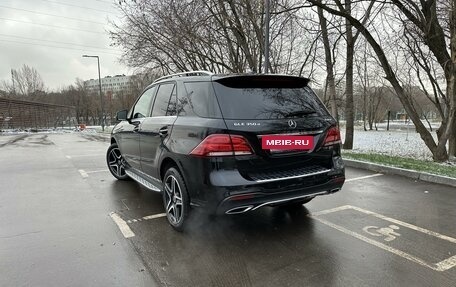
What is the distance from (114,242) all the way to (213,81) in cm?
213

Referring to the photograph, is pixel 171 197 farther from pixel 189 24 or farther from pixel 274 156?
pixel 189 24

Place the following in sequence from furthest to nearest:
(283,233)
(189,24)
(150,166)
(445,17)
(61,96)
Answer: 1. (61,96)
2. (189,24)
3. (445,17)
4. (150,166)
5. (283,233)

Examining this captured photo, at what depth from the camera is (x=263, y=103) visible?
3582 millimetres

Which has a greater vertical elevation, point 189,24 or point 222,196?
point 189,24

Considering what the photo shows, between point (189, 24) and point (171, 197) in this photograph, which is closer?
point (171, 197)

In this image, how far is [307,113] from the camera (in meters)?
3.78

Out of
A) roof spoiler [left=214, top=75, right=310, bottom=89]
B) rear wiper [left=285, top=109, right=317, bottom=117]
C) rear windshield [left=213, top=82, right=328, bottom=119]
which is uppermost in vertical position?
roof spoiler [left=214, top=75, right=310, bottom=89]

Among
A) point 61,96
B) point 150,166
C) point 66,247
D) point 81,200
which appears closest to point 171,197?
point 150,166

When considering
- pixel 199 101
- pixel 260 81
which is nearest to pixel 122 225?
pixel 199 101

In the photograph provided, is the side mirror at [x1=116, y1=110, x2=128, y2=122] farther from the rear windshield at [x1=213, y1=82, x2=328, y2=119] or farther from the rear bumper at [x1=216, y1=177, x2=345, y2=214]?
the rear bumper at [x1=216, y1=177, x2=345, y2=214]

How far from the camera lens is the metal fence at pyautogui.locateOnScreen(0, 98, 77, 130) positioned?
3847cm

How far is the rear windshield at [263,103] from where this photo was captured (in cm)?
345

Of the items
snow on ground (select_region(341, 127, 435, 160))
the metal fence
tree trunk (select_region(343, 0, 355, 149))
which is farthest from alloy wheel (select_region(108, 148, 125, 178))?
the metal fence

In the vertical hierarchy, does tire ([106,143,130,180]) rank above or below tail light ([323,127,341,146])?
below
